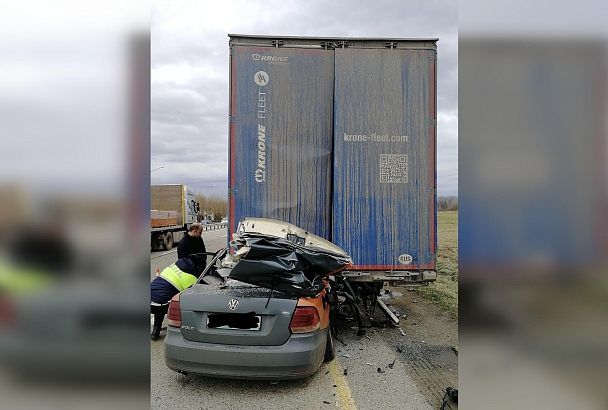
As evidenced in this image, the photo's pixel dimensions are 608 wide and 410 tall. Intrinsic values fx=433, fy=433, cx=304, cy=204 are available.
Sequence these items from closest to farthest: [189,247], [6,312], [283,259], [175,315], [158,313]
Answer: [6,312] → [175,315] → [283,259] → [158,313] → [189,247]

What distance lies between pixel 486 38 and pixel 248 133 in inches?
190

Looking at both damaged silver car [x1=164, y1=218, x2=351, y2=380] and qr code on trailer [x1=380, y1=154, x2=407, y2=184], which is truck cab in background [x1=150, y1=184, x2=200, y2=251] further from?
damaged silver car [x1=164, y1=218, x2=351, y2=380]

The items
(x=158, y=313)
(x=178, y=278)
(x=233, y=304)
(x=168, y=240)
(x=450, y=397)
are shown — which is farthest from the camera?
(x=168, y=240)

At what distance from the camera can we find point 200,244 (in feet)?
26.2

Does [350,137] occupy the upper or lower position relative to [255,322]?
upper

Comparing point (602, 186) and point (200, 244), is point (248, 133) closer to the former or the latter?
point (200, 244)

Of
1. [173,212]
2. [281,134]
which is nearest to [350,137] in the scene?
[281,134]

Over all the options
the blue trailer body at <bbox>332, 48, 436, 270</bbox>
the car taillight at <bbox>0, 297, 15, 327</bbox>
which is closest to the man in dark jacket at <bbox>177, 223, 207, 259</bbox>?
the blue trailer body at <bbox>332, 48, 436, 270</bbox>

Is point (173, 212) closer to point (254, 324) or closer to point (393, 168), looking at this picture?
point (393, 168)

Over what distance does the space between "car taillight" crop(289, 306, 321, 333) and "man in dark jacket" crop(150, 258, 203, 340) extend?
7.98ft

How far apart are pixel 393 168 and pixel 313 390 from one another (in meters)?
3.18

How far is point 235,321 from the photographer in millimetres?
4152

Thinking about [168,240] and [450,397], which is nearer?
[450,397]

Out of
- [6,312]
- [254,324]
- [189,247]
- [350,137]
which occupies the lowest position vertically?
[254,324]
